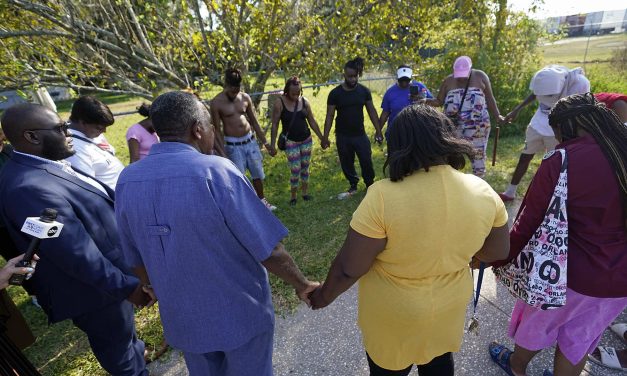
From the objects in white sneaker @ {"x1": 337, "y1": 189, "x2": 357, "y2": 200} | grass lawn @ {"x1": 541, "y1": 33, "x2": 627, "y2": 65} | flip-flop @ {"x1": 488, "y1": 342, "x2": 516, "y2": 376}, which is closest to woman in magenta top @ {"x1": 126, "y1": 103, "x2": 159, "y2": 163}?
white sneaker @ {"x1": 337, "y1": 189, "x2": 357, "y2": 200}

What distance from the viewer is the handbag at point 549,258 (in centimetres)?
172

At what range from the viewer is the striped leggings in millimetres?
4832

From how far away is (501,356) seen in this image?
→ 237cm

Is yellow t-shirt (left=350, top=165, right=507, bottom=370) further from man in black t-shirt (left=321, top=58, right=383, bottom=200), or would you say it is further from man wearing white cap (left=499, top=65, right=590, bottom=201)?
man in black t-shirt (left=321, top=58, right=383, bottom=200)

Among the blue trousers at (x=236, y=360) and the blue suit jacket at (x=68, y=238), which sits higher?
the blue suit jacket at (x=68, y=238)

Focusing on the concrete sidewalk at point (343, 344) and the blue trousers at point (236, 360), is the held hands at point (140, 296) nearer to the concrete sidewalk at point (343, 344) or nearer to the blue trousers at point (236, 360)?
the blue trousers at point (236, 360)

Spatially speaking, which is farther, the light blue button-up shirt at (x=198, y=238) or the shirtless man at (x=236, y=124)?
the shirtless man at (x=236, y=124)

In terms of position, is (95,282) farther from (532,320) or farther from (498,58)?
(498,58)

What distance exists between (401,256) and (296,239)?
2.90 meters

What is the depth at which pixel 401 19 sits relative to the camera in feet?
20.0

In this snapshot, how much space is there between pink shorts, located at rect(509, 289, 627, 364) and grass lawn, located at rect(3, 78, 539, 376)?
186cm

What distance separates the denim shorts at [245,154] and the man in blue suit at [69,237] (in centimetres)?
238

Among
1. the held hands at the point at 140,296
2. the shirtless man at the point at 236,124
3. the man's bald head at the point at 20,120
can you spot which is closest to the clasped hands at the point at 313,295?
the held hands at the point at 140,296

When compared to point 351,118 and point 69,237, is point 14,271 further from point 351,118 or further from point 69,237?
point 351,118
